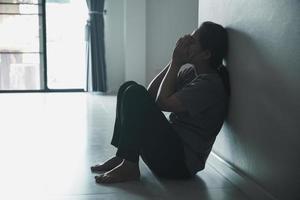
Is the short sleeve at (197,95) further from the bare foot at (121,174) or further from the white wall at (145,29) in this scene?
the white wall at (145,29)

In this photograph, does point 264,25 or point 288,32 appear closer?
point 288,32

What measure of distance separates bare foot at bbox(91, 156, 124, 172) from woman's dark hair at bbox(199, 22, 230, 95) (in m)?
0.73

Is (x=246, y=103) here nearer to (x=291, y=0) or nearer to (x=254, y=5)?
(x=254, y=5)

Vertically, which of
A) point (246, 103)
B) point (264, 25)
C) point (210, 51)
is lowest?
point (246, 103)

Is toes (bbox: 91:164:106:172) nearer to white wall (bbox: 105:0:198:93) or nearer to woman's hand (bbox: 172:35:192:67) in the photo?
woman's hand (bbox: 172:35:192:67)

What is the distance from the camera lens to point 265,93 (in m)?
1.78

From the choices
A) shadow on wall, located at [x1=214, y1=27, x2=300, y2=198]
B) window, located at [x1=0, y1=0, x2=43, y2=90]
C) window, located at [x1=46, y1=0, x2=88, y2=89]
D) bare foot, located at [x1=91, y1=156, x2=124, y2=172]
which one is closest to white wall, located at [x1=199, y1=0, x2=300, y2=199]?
shadow on wall, located at [x1=214, y1=27, x2=300, y2=198]

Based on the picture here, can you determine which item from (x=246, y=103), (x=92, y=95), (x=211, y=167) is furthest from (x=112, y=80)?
(x=246, y=103)

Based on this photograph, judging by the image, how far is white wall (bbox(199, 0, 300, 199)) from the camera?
60.6 inches

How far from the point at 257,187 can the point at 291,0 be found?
32.5 inches

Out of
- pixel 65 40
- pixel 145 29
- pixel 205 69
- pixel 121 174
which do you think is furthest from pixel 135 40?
pixel 121 174

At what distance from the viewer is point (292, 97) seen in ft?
5.05

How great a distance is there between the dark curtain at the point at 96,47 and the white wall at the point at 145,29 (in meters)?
0.27

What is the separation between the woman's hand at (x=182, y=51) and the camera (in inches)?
84.7
